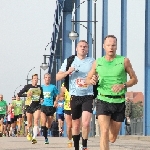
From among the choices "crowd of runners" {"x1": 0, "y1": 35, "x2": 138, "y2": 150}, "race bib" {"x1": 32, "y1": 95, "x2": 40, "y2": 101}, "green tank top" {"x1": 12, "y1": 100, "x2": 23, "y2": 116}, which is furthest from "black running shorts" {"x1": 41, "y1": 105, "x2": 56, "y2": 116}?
"green tank top" {"x1": 12, "y1": 100, "x2": 23, "y2": 116}

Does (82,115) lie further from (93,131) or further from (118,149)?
(93,131)

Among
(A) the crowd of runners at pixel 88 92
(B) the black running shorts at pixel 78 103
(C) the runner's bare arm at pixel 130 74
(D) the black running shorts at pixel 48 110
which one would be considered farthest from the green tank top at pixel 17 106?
(C) the runner's bare arm at pixel 130 74

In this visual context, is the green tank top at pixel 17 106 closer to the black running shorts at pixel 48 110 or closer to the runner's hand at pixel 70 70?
the black running shorts at pixel 48 110

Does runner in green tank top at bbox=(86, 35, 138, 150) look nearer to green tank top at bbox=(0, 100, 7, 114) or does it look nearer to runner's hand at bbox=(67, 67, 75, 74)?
runner's hand at bbox=(67, 67, 75, 74)

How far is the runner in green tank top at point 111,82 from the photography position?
939 cm

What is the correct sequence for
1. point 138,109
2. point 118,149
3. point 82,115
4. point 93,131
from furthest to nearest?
point 138,109 → point 93,131 → point 118,149 → point 82,115

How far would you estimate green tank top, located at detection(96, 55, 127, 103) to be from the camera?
9.45m

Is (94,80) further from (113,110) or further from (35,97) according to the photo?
(35,97)

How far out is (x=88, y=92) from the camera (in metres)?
12.6

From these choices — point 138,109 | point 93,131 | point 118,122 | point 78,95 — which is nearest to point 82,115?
point 78,95

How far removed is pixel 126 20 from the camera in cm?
3297

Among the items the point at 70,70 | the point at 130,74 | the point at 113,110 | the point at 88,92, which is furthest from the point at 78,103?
the point at 130,74

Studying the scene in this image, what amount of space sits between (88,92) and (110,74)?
312 centimetres

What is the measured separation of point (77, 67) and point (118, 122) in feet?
10.2
